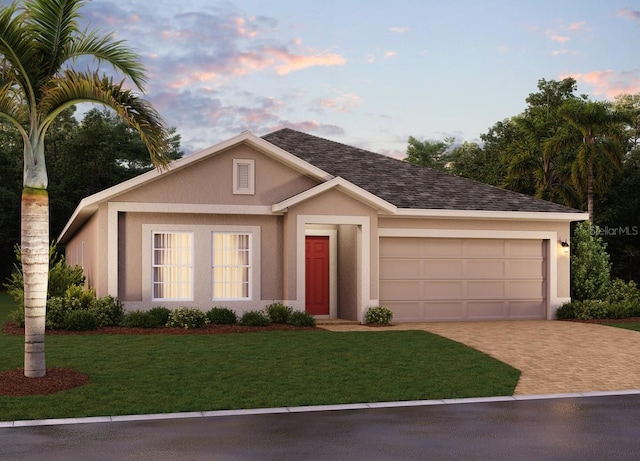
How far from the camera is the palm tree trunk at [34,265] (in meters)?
11.1

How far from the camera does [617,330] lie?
19.4 m

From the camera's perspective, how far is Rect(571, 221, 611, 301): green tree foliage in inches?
925

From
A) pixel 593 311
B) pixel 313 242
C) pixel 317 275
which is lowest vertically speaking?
pixel 593 311

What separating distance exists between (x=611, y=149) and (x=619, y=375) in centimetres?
2082

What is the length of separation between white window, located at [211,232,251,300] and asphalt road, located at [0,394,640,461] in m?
10.8

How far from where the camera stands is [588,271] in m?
23.7

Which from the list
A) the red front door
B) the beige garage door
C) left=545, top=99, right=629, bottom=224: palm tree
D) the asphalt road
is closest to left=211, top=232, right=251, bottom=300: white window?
the red front door

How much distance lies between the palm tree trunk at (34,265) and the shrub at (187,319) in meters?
7.12

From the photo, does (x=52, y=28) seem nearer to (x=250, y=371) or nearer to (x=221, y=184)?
(x=250, y=371)

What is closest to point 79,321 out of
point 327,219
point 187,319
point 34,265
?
point 187,319

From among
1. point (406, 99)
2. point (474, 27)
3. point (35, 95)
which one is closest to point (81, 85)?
point (35, 95)

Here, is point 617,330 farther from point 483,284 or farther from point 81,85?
point 81,85

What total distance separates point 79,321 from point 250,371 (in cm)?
683

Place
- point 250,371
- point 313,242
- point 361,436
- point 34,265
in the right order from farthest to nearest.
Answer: point 313,242
point 250,371
point 34,265
point 361,436
